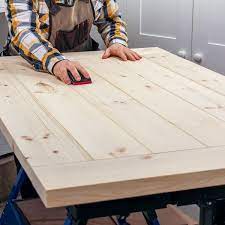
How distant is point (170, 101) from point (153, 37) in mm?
1644

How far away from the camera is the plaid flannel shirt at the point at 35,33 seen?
1877mm

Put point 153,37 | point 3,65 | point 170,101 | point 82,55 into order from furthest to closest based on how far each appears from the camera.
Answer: point 153,37 < point 82,55 < point 3,65 < point 170,101

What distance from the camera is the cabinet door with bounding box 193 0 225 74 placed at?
2670 millimetres

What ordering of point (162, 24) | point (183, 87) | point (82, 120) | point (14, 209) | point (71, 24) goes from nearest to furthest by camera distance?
point (82, 120) → point (183, 87) → point (14, 209) → point (71, 24) → point (162, 24)

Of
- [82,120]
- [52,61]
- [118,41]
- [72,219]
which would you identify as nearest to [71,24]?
[118,41]

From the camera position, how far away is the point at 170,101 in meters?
1.51

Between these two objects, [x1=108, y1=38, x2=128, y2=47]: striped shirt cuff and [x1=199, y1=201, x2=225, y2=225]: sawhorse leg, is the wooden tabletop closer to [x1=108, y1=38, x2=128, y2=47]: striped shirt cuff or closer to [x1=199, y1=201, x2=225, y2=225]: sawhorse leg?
[x1=199, y1=201, x2=225, y2=225]: sawhorse leg

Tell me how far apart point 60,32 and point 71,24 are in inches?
2.2

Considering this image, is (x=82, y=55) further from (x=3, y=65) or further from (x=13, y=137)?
(x=13, y=137)

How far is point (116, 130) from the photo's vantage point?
1.26m

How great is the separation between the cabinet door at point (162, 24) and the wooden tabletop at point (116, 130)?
99 centimetres

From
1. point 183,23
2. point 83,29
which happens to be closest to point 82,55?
point 83,29

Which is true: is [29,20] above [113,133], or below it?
above

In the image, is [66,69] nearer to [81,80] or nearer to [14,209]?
[81,80]
